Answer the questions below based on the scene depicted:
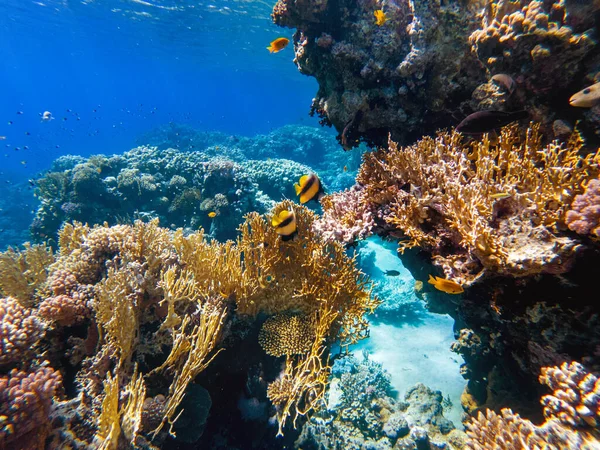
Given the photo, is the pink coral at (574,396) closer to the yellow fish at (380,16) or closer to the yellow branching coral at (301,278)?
the yellow branching coral at (301,278)

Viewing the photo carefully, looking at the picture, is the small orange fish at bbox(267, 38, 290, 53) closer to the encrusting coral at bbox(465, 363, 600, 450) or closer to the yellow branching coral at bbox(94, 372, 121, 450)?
the yellow branching coral at bbox(94, 372, 121, 450)

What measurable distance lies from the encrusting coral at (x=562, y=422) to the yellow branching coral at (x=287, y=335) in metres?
1.95

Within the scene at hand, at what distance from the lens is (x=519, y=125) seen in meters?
3.82

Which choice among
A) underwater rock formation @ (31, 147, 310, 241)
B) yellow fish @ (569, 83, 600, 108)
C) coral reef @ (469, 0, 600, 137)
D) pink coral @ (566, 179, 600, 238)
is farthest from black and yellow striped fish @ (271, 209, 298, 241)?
underwater rock formation @ (31, 147, 310, 241)

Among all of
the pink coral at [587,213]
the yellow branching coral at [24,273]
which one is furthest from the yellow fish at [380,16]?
the yellow branching coral at [24,273]

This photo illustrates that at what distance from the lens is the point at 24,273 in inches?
168

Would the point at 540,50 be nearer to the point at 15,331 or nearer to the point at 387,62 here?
the point at 387,62

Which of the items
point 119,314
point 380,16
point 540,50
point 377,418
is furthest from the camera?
point 377,418

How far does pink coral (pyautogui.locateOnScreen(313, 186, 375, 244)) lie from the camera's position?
12.6 feet

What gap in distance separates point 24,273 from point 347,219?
16.0 feet

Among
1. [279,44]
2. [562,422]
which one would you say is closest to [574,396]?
[562,422]

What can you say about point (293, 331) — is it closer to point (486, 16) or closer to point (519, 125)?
point (519, 125)

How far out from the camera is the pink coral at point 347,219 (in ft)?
12.6

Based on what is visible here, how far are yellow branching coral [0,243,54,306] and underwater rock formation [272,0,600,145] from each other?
5492 millimetres
